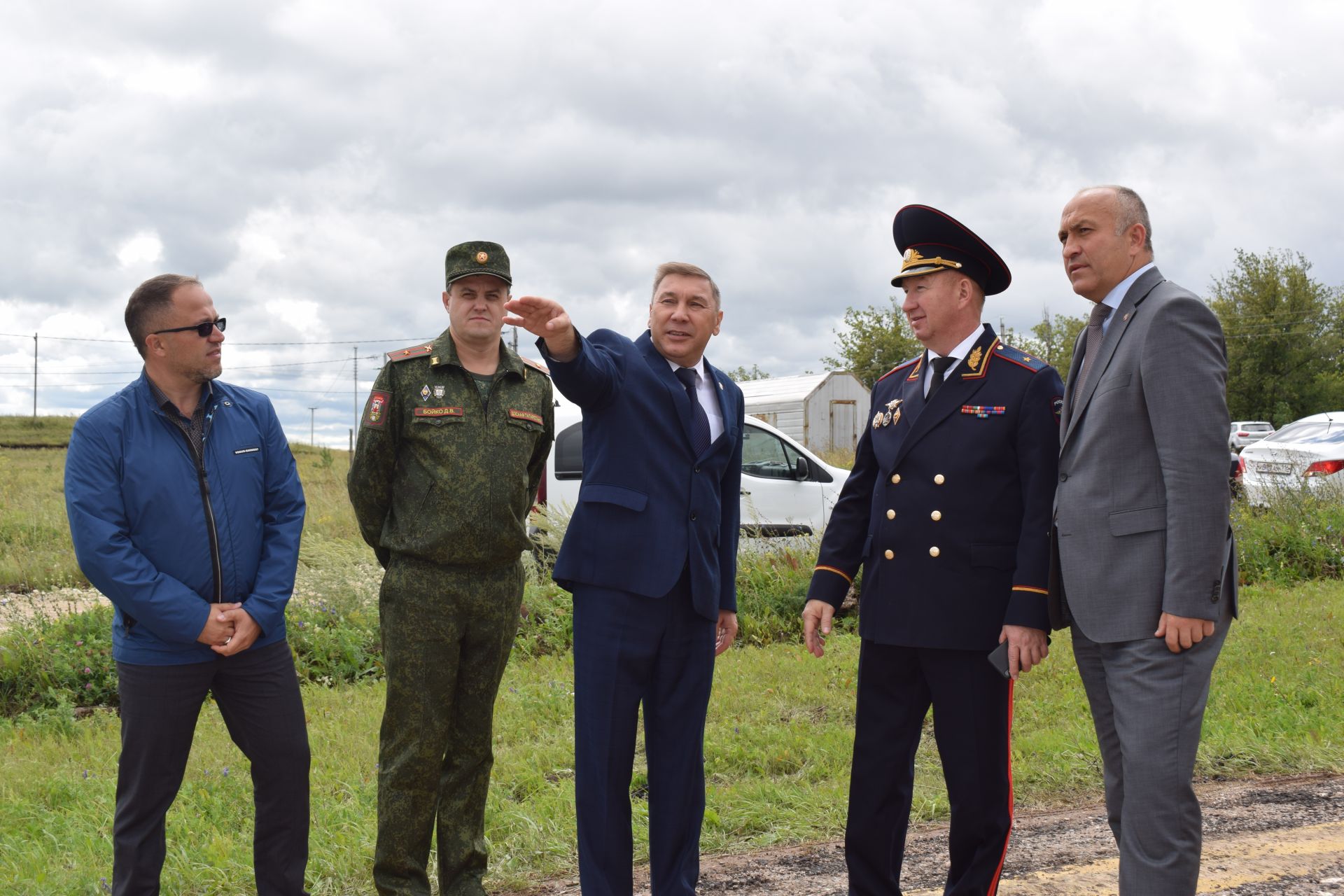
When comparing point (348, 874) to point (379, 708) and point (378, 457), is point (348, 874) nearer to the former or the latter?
point (378, 457)

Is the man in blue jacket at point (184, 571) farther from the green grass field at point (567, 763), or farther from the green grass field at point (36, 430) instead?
the green grass field at point (36, 430)

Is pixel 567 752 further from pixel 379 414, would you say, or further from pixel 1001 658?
pixel 1001 658

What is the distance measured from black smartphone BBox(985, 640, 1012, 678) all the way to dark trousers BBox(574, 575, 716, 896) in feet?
2.98

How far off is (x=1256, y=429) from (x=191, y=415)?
42310 millimetres

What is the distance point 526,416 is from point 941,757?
186 cm

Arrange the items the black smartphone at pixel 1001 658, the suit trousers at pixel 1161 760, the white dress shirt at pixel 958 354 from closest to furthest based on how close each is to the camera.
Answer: the suit trousers at pixel 1161 760 → the black smartphone at pixel 1001 658 → the white dress shirt at pixel 958 354

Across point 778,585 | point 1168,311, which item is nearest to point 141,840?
point 1168,311

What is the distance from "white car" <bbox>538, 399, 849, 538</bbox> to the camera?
962 cm

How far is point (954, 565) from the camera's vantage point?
336 cm

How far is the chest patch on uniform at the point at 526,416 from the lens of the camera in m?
3.84

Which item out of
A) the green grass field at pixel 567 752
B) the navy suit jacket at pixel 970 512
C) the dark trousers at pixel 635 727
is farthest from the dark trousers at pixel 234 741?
the navy suit jacket at pixel 970 512

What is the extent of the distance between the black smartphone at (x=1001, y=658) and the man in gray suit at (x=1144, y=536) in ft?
0.65

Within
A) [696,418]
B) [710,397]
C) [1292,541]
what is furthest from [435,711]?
[1292,541]

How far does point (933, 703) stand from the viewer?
11.3 feet
